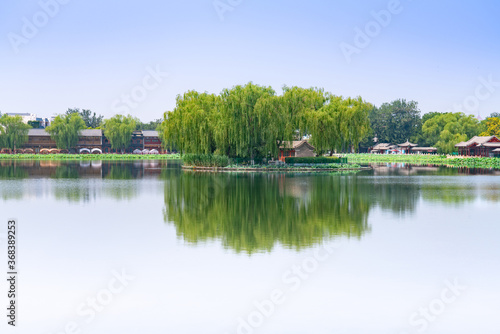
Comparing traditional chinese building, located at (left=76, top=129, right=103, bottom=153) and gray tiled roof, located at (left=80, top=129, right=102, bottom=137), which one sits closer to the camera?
traditional chinese building, located at (left=76, top=129, right=103, bottom=153)

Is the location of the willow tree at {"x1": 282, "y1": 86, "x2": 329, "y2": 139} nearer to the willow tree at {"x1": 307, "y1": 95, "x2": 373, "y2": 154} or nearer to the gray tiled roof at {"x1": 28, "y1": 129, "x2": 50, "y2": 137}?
the willow tree at {"x1": 307, "y1": 95, "x2": 373, "y2": 154}

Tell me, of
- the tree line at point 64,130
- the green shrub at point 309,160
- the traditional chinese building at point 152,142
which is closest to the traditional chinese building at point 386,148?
the traditional chinese building at point 152,142

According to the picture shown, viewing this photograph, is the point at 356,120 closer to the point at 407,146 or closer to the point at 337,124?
the point at 337,124

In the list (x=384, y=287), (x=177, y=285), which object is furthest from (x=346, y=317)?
(x=177, y=285)

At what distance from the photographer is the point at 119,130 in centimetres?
11019

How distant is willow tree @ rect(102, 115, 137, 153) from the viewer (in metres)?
110

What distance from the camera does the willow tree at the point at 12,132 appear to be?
10588cm

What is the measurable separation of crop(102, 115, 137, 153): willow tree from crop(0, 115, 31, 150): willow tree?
1677 centimetres

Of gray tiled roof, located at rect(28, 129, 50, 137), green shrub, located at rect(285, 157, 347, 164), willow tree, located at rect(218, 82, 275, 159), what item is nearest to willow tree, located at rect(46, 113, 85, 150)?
gray tiled roof, located at rect(28, 129, 50, 137)

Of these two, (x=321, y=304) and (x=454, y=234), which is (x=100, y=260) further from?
(x=454, y=234)

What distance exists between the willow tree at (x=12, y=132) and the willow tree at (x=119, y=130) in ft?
55.0

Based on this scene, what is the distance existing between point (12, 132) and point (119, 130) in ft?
69.1

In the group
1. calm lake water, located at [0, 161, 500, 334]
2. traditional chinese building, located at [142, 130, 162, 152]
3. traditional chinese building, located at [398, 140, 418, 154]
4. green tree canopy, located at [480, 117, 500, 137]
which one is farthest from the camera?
traditional chinese building, located at [142, 130, 162, 152]

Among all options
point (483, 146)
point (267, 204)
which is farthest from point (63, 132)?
point (267, 204)
